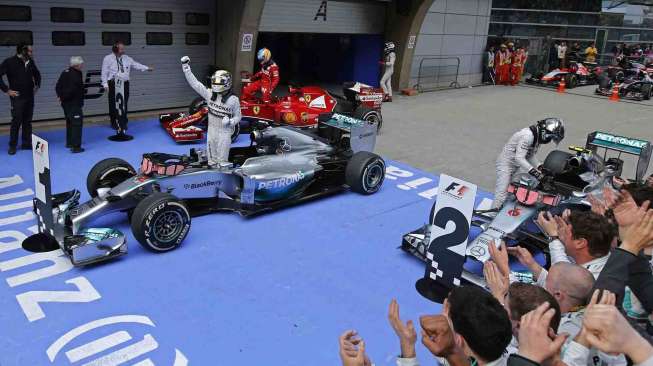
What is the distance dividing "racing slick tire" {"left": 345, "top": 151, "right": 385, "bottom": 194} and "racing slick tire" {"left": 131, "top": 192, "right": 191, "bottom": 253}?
8.64 ft

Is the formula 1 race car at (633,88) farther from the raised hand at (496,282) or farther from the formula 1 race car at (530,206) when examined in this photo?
the raised hand at (496,282)

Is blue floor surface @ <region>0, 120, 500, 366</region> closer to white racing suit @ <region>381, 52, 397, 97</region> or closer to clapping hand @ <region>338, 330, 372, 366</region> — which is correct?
clapping hand @ <region>338, 330, 372, 366</region>

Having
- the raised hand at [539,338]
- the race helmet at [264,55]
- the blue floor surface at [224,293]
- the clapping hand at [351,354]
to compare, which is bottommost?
the blue floor surface at [224,293]

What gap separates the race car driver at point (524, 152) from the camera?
643 centimetres

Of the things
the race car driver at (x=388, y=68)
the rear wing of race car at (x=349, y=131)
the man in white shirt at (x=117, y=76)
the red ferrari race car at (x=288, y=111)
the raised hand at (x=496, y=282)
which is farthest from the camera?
the race car driver at (x=388, y=68)

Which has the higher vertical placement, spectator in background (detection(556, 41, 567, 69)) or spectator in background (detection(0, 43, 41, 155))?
spectator in background (detection(556, 41, 567, 69))

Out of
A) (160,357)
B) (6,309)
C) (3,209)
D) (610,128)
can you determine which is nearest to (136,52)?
(3,209)

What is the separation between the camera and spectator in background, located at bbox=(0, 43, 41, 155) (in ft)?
29.1

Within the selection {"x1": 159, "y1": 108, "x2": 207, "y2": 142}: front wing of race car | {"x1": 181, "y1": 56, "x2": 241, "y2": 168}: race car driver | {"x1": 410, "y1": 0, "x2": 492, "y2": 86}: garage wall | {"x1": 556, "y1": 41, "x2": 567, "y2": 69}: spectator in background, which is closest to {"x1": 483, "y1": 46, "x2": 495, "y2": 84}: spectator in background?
{"x1": 410, "y1": 0, "x2": 492, "y2": 86}: garage wall

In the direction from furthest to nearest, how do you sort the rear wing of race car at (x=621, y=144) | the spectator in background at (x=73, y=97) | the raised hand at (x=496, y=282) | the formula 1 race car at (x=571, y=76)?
the formula 1 race car at (x=571, y=76) < the spectator in background at (x=73, y=97) < the rear wing of race car at (x=621, y=144) < the raised hand at (x=496, y=282)

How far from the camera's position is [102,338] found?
438 cm

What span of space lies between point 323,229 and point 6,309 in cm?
344

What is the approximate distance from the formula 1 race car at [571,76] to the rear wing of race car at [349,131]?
15440mm

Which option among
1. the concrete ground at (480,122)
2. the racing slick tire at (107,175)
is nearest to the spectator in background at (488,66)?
the concrete ground at (480,122)
